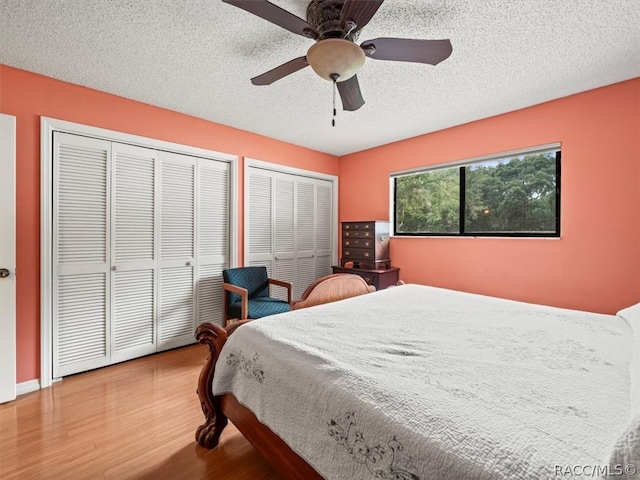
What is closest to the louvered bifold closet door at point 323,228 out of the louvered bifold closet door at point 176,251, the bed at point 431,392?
the louvered bifold closet door at point 176,251

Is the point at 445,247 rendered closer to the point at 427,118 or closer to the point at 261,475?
the point at 427,118

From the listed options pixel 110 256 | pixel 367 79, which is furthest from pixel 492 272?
pixel 110 256

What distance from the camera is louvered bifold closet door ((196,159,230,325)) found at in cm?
324

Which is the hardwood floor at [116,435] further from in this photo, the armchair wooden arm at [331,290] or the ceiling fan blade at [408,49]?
the ceiling fan blade at [408,49]

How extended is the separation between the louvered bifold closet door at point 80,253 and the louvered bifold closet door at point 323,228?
8.40 ft

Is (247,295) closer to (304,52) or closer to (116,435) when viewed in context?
(116,435)

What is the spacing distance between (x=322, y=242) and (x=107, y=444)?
3247 mm

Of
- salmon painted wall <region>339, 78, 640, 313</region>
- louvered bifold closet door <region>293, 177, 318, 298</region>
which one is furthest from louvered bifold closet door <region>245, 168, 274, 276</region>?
salmon painted wall <region>339, 78, 640, 313</region>

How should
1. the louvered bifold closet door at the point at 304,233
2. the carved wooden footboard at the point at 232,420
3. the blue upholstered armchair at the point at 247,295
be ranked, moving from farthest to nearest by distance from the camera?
the louvered bifold closet door at the point at 304,233, the blue upholstered armchair at the point at 247,295, the carved wooden footboard at the point at 232,420

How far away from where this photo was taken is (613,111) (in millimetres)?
2316

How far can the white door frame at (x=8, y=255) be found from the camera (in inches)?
82.3

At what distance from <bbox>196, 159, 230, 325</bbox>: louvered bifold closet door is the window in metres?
2.20

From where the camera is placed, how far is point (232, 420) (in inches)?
61.5

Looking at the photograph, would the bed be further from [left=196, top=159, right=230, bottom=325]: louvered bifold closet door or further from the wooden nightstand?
[left=196, top=159, right=230, bottom=325]: louvered bifold closet door
